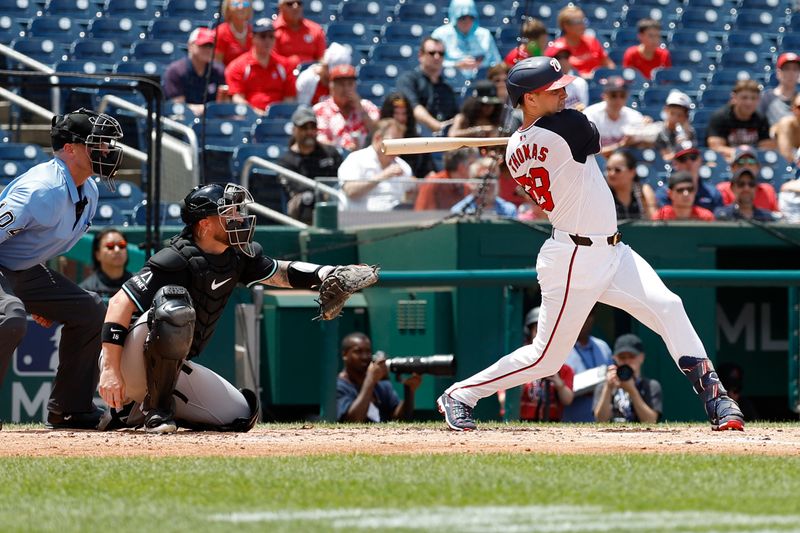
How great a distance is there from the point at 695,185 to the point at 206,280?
16.9 ft

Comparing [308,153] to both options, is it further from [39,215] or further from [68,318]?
[39,215]

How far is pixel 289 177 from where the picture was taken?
10289 mm

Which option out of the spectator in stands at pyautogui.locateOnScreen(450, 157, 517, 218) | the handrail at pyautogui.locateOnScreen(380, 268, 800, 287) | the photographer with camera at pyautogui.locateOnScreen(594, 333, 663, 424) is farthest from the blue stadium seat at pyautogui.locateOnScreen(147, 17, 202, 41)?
the photographer with camera at pyautogui.locateOnScreen(594, 333, 663, 424)

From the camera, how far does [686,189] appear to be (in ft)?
32.9

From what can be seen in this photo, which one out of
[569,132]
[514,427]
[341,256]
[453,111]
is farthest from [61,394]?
[453,111]

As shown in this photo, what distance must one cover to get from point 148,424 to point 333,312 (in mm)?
953

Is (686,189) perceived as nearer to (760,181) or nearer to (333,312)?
(760,181)

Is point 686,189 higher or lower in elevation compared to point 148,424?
higher

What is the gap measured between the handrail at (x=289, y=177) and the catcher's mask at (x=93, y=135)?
3.55 meters

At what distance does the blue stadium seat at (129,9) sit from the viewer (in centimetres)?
1358

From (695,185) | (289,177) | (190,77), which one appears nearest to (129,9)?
(190,77)

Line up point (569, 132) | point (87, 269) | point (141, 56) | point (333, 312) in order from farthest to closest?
point (141, 56), point (87, 269), point (333, 312), point (569, 132)

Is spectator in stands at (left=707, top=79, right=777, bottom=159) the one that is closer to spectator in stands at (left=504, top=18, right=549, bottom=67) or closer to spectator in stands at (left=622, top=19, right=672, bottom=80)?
spectator in stands at (left=504, top=18, right=549, bottom=67)

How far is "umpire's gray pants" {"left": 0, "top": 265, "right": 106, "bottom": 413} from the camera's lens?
6605mm
